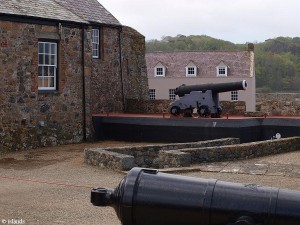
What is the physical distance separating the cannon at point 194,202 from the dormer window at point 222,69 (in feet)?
139

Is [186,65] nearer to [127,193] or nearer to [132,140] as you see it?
[132,140]

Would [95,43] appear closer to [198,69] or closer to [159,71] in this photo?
[159,71]

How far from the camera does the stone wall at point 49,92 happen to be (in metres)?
15.5

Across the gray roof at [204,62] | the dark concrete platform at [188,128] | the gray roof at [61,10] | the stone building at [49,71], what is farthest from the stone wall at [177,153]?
the gray roof at [204,62]

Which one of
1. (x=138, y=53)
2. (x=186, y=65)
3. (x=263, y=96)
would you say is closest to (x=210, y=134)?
(x=138, y=53)

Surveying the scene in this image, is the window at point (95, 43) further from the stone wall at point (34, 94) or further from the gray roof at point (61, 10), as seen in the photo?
the stone wall at point (34, 94)

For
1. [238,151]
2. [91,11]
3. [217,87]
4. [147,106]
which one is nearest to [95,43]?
[91,11]

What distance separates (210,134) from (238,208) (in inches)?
508

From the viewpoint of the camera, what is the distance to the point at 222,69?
47031mm

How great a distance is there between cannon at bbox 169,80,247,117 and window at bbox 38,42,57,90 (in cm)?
443

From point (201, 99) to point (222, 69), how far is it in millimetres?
29648

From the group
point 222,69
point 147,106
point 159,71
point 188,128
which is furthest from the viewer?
point 159,71

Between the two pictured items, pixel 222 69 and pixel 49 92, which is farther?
pixel 222 69

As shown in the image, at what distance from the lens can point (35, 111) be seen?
53.9 ft
